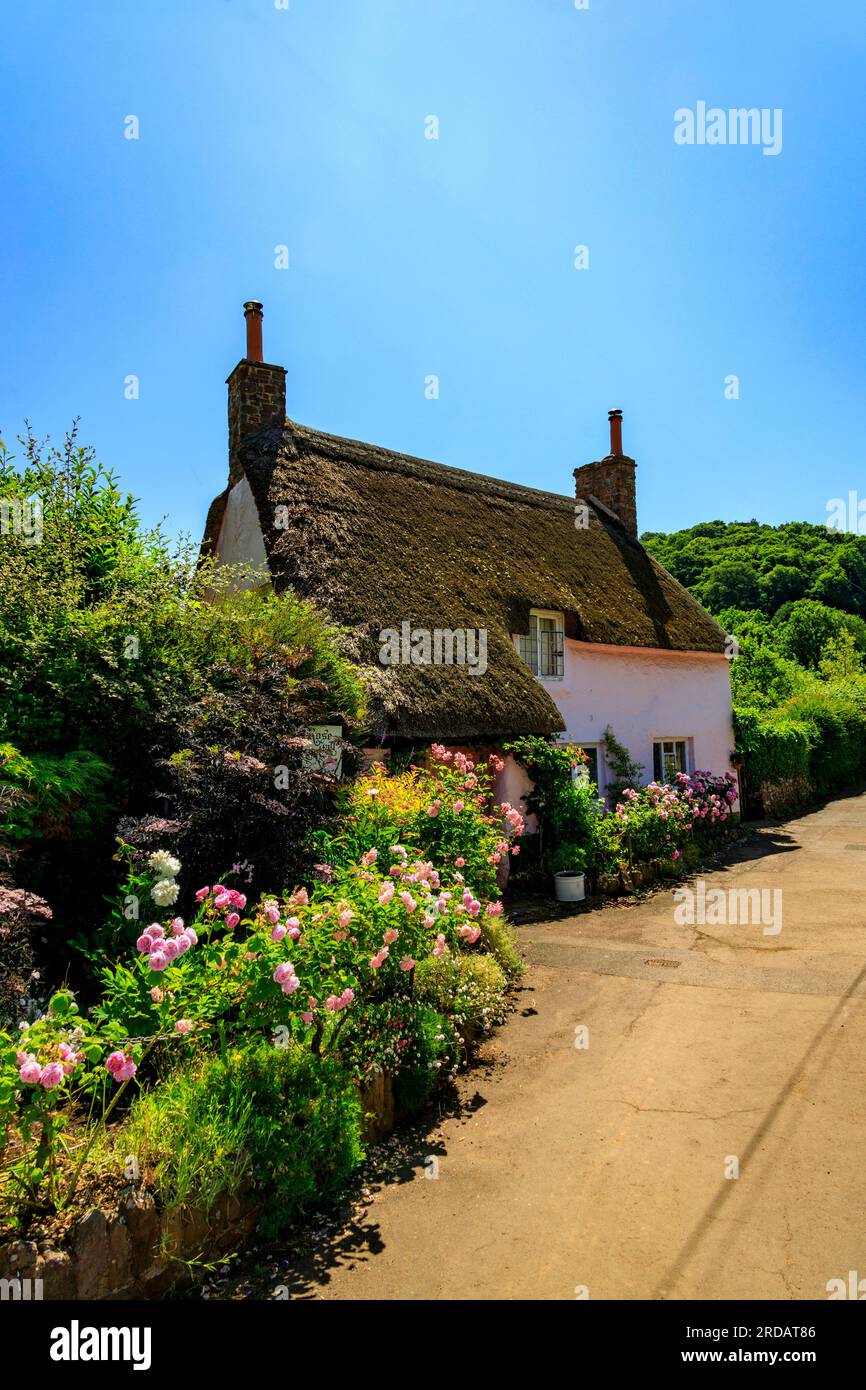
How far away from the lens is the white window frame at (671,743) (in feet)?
52.1

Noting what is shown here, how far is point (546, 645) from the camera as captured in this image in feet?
45.8

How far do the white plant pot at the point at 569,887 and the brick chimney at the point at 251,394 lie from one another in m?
7.93

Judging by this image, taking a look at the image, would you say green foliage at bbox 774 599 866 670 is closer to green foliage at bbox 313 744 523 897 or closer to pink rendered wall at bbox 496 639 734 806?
pink rendered wall at bbox 496 639 734 806

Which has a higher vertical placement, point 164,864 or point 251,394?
point 251,394

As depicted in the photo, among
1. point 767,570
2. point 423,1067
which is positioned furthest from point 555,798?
point 767,570

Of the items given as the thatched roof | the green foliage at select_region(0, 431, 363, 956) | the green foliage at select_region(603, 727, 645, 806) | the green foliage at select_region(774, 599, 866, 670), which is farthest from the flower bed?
the green foliage at select_region(774, 599, 866, 670)

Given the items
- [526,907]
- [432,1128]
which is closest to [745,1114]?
[432,1128]

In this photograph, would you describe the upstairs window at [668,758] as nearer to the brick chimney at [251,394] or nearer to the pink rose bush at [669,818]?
the pink rose bush at [669,818]

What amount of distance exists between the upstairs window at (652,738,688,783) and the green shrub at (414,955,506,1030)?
9.88 metres

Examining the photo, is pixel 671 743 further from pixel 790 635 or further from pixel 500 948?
pixel 790 635

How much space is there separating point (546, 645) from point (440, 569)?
2.63 meters

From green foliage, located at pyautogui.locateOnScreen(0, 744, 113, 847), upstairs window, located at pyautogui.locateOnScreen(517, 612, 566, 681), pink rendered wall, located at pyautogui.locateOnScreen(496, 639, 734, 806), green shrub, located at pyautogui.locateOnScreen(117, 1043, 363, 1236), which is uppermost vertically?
upstairs window, located at pyautogui.locateOnScreen(517, 612, 566, 681)

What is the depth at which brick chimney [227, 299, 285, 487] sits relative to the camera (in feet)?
40.9
